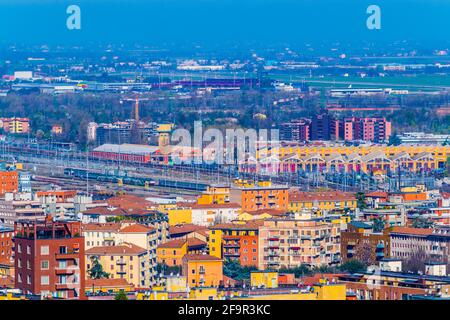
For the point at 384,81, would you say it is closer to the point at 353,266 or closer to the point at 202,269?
the point at 353,266

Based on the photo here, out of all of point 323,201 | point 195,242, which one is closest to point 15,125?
point 323,201

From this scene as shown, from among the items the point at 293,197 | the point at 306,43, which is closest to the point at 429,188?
the point at 293,197

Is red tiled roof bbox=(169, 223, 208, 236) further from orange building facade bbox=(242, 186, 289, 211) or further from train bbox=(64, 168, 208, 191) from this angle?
train bbox=(64, 168, 208, 191)

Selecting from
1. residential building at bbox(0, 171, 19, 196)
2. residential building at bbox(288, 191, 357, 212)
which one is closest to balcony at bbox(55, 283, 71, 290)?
residential building at bbox(288, 191, 357, 212)

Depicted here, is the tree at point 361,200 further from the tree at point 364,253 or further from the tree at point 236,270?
the tree at point 236,270

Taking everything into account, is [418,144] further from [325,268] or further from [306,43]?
[306,43]
